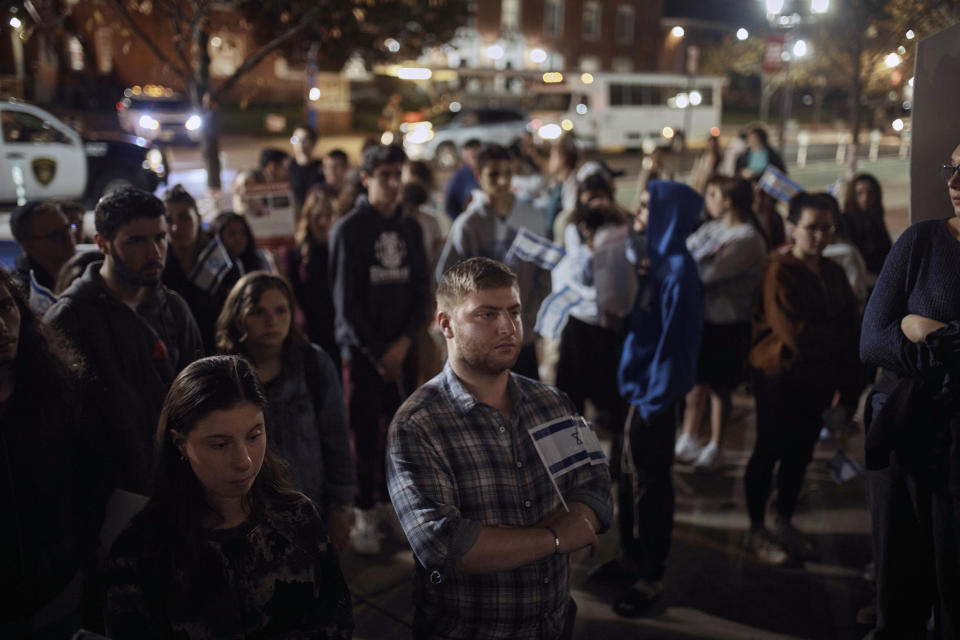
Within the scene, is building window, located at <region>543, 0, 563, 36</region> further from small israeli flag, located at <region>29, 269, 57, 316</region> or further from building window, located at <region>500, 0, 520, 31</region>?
small israeli flag, located at <region>29, 269, 57, 316</region>

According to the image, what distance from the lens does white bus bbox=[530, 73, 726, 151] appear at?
97.6ft

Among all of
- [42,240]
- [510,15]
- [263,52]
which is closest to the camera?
[42,240]

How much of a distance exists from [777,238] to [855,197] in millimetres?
794

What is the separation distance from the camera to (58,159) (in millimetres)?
13344

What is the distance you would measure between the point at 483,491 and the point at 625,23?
5266 centimetres

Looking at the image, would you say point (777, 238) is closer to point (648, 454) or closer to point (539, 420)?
point (648, 454)

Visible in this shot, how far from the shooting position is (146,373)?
116 inches

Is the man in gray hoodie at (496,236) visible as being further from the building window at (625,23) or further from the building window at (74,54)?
the building window at (625,23)

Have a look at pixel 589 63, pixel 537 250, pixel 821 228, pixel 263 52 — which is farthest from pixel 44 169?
pixel 589 63

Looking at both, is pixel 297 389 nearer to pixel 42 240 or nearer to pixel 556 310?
pixel 42 240

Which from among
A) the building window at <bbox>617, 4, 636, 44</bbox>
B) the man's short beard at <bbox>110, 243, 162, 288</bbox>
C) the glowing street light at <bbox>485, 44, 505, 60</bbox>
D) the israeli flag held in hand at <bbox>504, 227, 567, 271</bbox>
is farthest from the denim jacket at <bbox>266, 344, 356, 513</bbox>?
the building window at <bbox>617, 4, 636, 44</bbox>

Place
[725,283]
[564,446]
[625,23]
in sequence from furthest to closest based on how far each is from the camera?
[625,23]
[725,283]
[564,446]

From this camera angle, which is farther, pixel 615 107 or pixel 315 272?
pixel 615 107

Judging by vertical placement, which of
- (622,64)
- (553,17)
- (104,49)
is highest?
(553,17)
